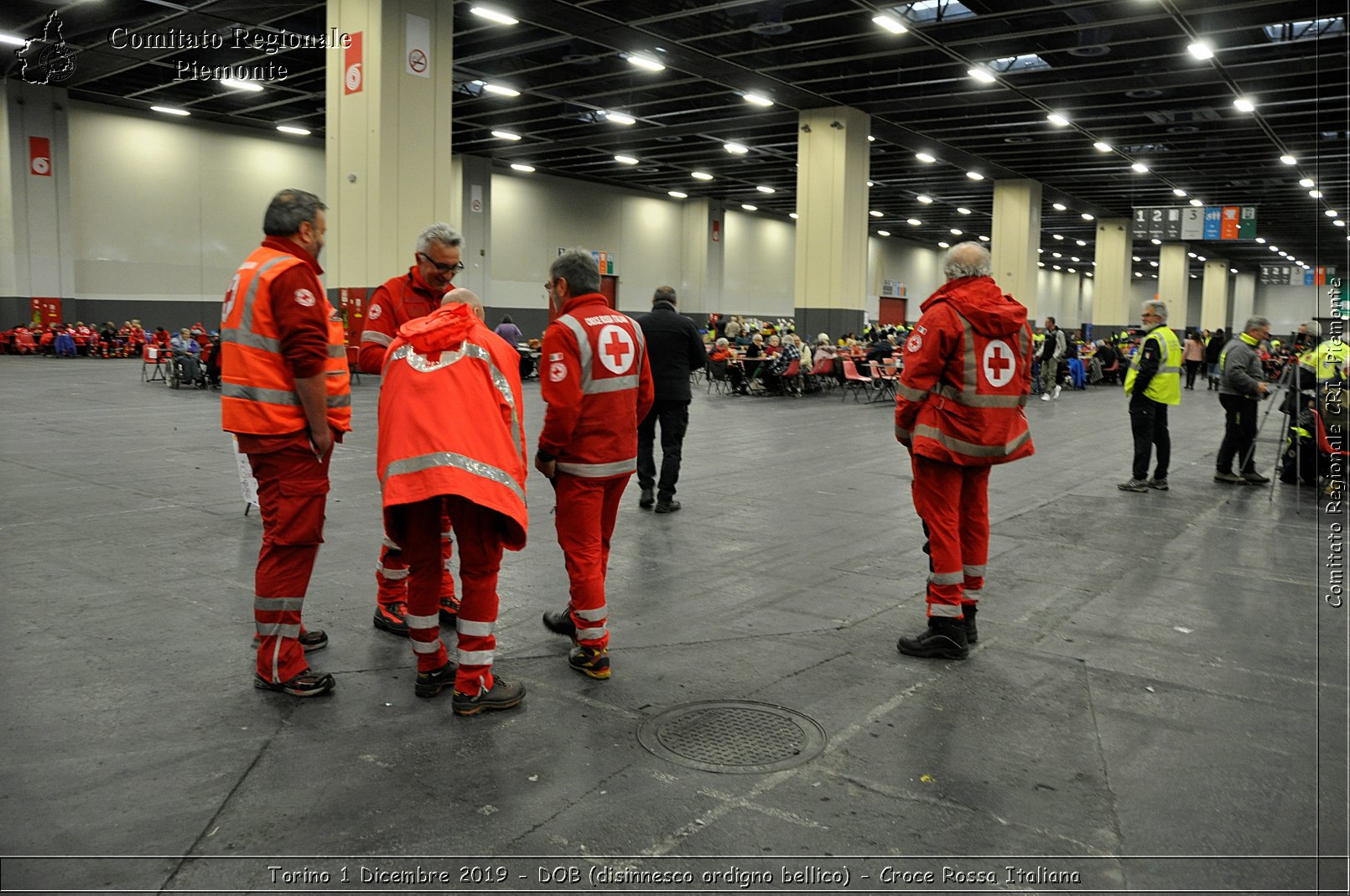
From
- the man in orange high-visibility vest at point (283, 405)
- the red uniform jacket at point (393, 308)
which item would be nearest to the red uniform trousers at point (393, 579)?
the man in orange high-visibility vest at point (283, 405)

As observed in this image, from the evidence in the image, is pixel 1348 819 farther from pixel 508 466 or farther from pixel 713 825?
pixel 508 466

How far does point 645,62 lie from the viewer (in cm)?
1995

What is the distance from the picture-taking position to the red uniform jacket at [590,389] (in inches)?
167

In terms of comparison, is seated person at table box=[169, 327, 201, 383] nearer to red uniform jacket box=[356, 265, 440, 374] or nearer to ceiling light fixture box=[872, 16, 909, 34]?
ceiling light fixture box=[872, 16, 909, 34]

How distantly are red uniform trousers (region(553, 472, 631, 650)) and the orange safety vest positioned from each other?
1163 mm

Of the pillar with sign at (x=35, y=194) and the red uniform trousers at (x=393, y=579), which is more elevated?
the pillar with sign at (x=35, y=194)

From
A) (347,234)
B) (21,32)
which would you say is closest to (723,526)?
(347,234)

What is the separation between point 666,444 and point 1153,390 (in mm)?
5064

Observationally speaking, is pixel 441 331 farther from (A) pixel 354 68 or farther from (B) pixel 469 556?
(A) pixel 354 68

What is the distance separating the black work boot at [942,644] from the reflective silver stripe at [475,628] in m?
2.02

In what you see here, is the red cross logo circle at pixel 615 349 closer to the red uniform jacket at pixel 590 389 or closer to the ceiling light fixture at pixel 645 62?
the red uniform jacket at pixel 590 389

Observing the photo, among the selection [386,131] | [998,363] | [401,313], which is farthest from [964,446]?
[386,131]

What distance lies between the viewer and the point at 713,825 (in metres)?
3.00

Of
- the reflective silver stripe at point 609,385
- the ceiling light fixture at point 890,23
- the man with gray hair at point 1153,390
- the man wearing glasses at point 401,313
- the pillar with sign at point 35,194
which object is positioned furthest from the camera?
the pillar with sign at point 35,194
